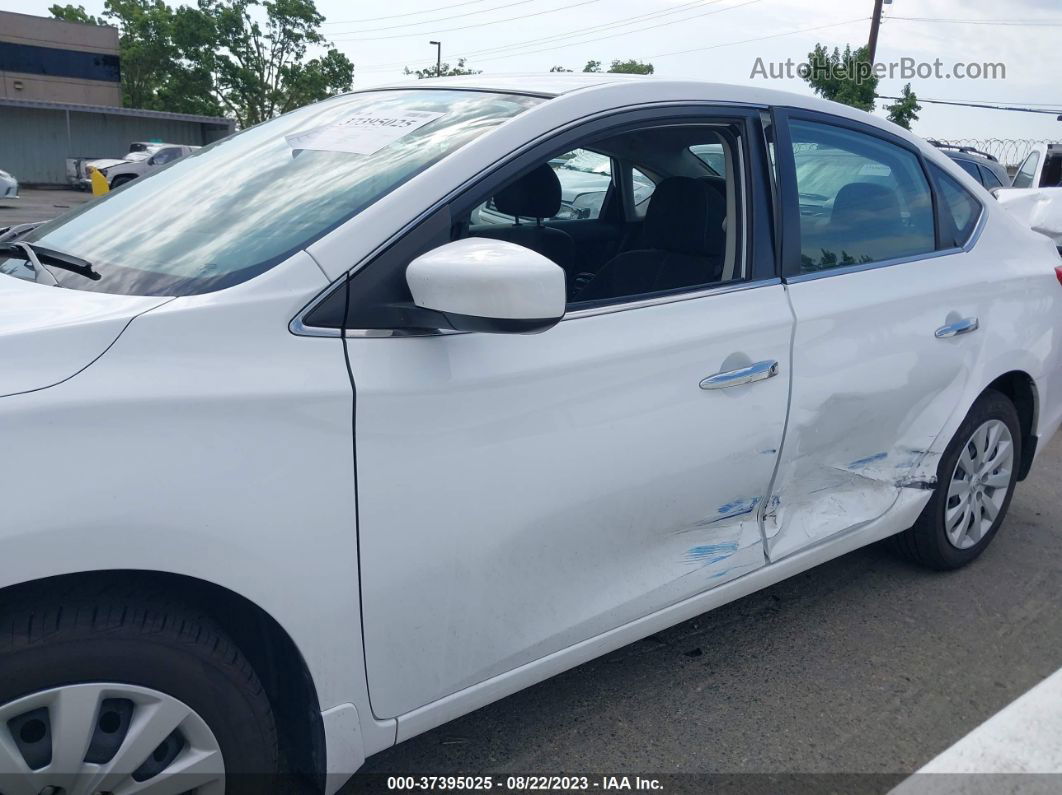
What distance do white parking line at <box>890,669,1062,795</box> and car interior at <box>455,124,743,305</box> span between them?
1370mm

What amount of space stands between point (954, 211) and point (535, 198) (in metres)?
1.44

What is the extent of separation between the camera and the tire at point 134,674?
1.55 m

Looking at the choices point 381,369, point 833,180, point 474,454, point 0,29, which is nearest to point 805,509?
point 833,180

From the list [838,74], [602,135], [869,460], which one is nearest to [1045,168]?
[838,74]

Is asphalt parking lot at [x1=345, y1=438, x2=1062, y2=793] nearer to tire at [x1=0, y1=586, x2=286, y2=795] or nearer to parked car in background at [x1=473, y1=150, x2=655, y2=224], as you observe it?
tire at [x1=0, y1=586, x2=286, y2=795]

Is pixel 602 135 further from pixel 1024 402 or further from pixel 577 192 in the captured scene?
pixel 1024 402

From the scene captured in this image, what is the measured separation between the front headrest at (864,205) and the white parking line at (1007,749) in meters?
1.49

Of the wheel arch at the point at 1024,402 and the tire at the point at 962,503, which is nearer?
the tire at the point at 962,503

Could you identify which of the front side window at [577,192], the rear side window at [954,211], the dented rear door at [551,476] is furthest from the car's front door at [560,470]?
the rear side window at [954,211]

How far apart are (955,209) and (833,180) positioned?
633 mm

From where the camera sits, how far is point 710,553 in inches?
99.3

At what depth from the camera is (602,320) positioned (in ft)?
7.25

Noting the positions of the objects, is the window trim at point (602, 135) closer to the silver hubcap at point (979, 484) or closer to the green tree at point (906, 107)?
the silver hubcap at point (979, 484)

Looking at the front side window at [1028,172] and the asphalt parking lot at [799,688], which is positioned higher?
the front side window at [1028,172]
